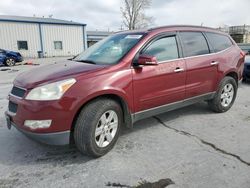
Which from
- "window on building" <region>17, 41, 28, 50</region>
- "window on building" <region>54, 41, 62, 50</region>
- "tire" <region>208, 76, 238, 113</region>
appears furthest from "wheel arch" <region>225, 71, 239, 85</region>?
"window on building" <region>54, 41, 62, 50</region>

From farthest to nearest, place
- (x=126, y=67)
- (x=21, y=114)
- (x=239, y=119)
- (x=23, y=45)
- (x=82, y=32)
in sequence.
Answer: (x=82, y=32), (x=23, y=45), (x=239, y=119), (x=126, y=67), (x=21, y=114)

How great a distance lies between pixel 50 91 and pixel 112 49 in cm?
144

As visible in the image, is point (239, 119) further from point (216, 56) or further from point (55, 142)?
point (55, 142)

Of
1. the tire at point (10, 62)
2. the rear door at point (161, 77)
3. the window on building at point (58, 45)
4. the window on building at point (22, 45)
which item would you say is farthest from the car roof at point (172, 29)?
the window on building at point (58, 45)

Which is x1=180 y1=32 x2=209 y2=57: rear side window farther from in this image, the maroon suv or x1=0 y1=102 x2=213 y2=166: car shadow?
x1=0 y1=102 x2=213 y2=166: car shadow

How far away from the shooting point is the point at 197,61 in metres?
4.30

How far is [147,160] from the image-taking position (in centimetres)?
313

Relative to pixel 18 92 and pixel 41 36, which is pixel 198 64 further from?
pixel 41 36

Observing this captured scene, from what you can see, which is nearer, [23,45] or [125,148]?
[125,148]

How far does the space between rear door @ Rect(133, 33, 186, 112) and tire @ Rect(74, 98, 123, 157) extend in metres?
0.44

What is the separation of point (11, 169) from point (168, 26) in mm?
3312

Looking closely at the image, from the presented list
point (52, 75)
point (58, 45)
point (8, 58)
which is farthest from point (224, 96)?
point (58, 45)

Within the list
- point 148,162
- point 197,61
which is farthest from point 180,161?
point 197,61

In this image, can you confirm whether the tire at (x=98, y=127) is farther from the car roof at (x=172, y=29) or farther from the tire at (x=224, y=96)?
the tire at (x=224, y=96)
